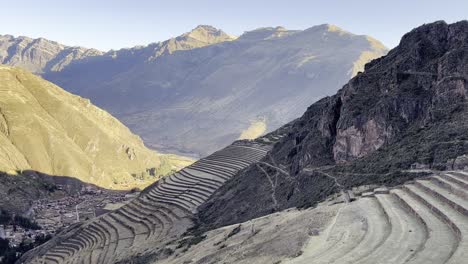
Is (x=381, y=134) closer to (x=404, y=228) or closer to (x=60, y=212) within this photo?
(x=404, y=228)

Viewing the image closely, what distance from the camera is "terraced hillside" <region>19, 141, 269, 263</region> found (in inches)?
2269

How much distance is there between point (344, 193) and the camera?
35938mm

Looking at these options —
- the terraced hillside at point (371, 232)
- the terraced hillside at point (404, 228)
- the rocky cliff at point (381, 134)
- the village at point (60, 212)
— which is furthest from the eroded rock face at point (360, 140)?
the village at point (60, 212)

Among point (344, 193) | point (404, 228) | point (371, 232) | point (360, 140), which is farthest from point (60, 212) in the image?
point (404, 228)

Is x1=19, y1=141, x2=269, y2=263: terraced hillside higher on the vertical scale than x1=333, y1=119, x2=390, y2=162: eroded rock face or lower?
lower

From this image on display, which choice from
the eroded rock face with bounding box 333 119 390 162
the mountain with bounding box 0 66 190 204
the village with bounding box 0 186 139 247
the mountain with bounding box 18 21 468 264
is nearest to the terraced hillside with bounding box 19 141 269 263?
the mountain with bounding box 18 21 468 264

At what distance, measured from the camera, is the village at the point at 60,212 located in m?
93.7

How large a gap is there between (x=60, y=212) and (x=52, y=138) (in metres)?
50.0

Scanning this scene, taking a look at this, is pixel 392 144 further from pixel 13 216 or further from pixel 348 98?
pixel 13 216

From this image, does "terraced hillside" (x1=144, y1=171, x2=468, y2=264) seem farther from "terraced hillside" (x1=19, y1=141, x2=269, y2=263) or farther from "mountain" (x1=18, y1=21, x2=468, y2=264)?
"terraced hillside" (x1=19, y1=141, x2=269, y2=263)

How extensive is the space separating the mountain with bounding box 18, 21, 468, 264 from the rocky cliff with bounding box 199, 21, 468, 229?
15 cm

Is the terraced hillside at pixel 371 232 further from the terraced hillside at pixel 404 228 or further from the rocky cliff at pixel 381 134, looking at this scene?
the rocky cliff at pixel 381 134

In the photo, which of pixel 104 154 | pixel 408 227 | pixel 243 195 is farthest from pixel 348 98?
pixel 104 154

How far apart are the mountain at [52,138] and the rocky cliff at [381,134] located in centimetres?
10030
